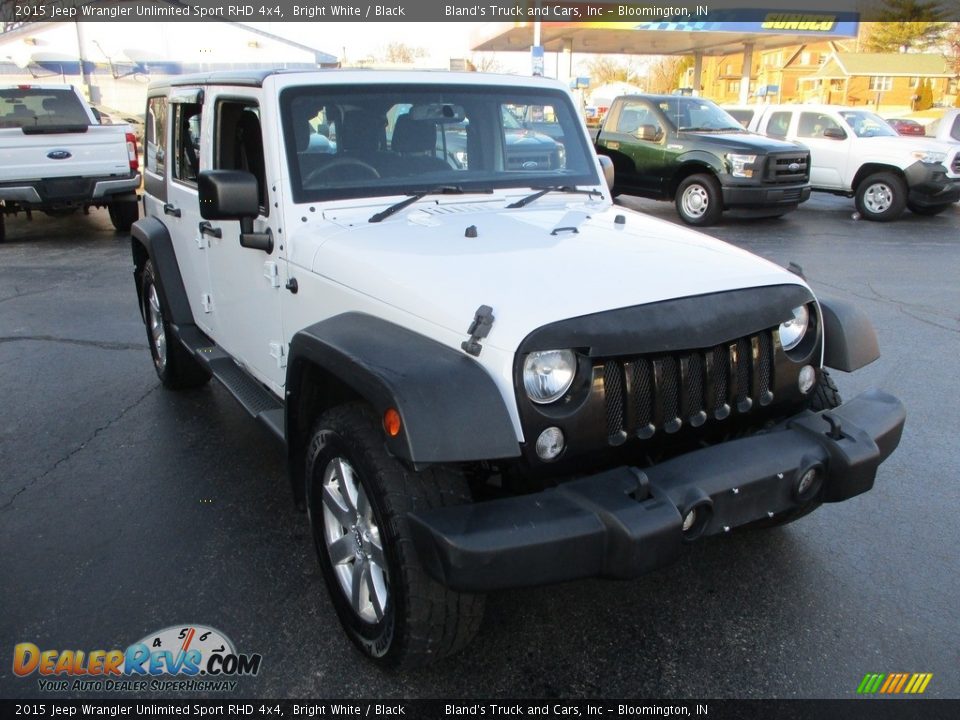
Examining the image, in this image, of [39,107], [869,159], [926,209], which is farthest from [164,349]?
[926,209]

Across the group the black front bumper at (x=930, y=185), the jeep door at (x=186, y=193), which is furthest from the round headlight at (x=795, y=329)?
the black front bumper at (x=930, y=185)

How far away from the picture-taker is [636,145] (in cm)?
1271

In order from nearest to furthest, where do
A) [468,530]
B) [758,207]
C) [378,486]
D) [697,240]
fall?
[468,530], [378,486], [697,240], [758,207]

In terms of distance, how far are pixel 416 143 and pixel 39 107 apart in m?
9.89

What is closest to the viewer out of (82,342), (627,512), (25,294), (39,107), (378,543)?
(627,512)

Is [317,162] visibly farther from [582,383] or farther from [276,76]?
[582,383]

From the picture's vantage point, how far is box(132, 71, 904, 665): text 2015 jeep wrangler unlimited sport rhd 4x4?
2.16m

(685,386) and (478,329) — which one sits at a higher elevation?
(478,329)

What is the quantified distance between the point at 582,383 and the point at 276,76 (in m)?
2.03

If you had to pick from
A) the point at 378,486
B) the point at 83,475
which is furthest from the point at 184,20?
the point at 378,486

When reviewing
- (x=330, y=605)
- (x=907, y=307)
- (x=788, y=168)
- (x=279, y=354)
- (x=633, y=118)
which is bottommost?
(x=907, y=307)

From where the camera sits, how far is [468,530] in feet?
6.86

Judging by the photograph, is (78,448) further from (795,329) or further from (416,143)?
(795,329)

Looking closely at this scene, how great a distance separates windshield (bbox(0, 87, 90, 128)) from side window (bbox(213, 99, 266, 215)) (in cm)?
856
